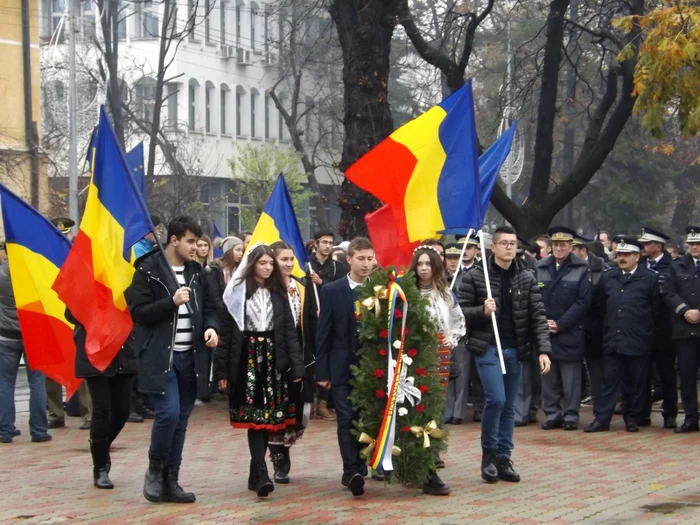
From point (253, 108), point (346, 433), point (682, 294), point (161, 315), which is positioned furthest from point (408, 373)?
point (253, 108)

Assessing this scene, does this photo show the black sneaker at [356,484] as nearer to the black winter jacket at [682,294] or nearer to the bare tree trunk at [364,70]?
the black winter jacket at [682,294]

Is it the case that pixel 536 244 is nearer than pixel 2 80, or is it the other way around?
pixel 536 244

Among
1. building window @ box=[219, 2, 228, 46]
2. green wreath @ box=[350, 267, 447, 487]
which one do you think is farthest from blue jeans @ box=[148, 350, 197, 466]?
Answer: building window @ box=[219, 2, 228, 46]

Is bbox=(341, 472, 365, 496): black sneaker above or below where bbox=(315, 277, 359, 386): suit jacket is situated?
below

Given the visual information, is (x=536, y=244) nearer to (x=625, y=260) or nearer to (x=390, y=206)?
(x=625, y=260)

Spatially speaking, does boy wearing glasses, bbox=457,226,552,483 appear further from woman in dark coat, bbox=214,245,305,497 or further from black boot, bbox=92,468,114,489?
black boot, bbox=92,468,114,489

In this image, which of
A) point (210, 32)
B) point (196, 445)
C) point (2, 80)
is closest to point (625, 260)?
point (196, 445)

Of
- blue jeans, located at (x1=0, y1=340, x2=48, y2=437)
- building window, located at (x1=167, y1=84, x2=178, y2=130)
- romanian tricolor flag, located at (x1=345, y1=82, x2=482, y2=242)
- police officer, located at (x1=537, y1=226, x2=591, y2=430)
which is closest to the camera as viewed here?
romanian tricolor flag, located at (x1=345, y1=82, x2=482, y2=242)

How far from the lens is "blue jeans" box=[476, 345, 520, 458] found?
976cm

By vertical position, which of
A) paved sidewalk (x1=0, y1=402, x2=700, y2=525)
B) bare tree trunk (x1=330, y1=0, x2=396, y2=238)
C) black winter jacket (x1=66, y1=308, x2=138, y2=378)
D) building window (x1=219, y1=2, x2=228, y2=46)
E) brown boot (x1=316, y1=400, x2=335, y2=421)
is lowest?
paved sidewalk (x1=0, y1=402, x2=700, y2=525)

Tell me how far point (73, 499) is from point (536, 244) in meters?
8.60

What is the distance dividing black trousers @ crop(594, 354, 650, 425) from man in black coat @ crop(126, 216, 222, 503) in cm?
576

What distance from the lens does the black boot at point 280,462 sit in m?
9.91

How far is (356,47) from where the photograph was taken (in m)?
16.6
